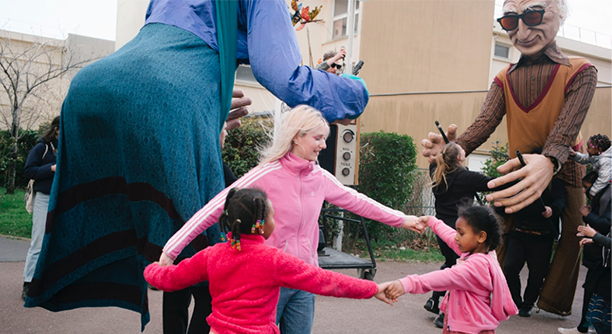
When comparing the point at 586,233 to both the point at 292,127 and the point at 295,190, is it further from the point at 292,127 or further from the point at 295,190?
the point at 292,127

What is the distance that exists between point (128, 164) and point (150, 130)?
15 centimetres

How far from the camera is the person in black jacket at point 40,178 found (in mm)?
5098

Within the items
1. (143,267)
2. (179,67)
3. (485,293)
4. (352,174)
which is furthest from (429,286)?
(352,174)

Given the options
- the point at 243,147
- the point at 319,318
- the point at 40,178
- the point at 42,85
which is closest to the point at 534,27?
the point at 319,318

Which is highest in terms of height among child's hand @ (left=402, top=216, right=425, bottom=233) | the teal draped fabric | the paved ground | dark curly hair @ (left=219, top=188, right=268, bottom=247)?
the teal draped fabric

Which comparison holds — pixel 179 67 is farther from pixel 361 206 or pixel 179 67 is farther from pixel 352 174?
pixel 352 174

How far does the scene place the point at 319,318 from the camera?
5.14 meters

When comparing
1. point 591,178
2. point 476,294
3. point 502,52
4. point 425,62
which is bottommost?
point 476,294

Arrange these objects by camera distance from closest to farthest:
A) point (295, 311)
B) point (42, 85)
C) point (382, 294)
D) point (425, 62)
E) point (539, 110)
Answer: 1. point (382, 294)
2. point (295, 311)
3. point (539, 110)
4. point (42, 85)
5. point (425, 62)

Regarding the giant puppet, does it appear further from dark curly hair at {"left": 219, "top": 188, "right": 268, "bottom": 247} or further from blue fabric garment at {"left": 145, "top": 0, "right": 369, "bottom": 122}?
dark curly hair at {"left": 219, "top": 188, "right": 268, "bottom": 247}

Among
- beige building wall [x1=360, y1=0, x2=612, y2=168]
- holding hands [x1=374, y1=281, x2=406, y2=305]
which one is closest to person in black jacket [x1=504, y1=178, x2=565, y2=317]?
holding hands [x1=374, y1=281, x2=406, y2=305]

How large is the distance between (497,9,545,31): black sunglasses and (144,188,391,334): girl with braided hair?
2.51 metres

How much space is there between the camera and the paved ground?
445cm

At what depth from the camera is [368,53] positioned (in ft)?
56.1
